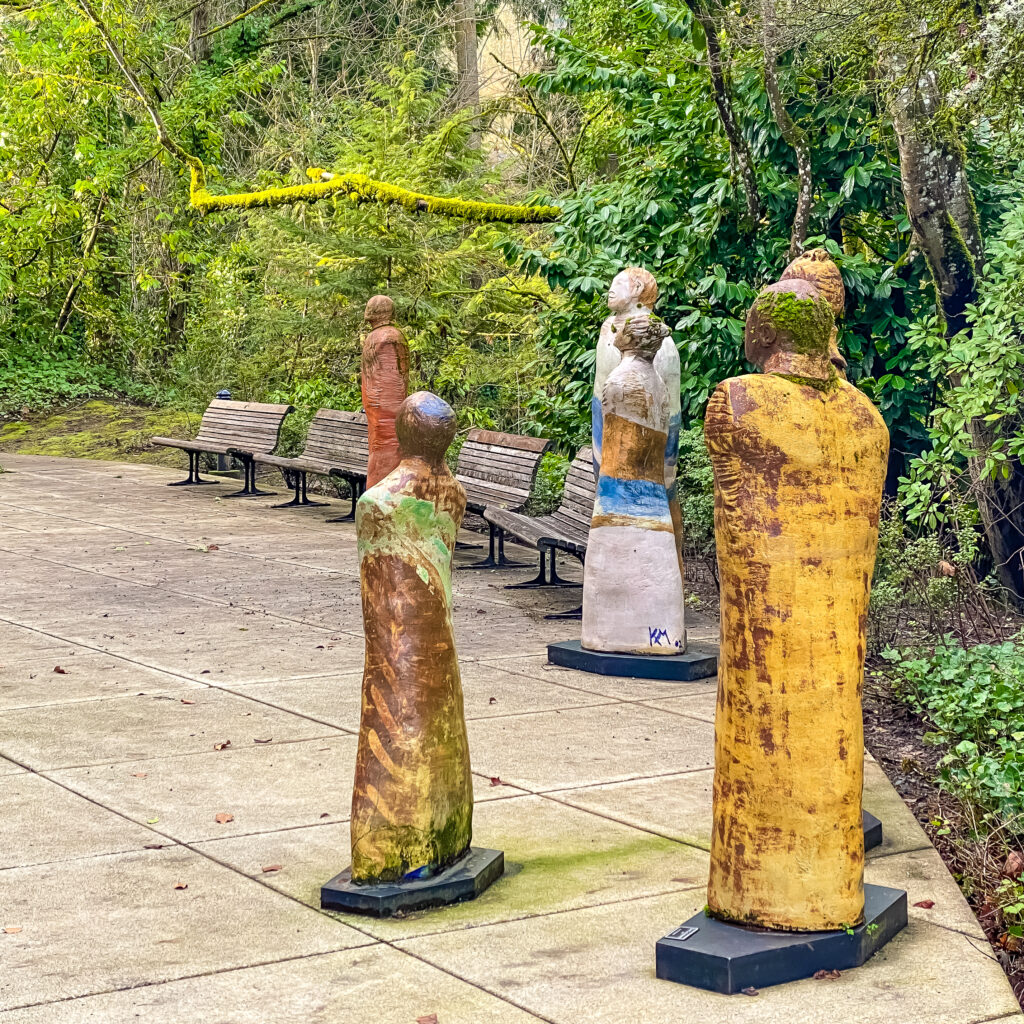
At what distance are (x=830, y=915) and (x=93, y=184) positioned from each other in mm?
18477

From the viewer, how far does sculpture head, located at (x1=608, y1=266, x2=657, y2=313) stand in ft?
25.4

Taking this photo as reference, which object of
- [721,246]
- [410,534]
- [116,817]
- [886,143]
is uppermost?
[886,143]

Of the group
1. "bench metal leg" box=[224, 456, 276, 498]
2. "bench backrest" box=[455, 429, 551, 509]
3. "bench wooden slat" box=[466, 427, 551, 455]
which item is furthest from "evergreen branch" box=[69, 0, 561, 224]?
"bench backrest" box=[455, 429, 551, 509]

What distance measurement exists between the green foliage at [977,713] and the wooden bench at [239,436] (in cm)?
936

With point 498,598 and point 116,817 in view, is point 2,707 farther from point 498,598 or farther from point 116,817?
point 498,598

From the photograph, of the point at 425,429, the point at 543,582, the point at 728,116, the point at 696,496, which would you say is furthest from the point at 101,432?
the point at 425,429

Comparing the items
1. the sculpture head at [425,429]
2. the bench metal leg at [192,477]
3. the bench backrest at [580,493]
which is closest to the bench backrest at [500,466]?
the bench backrest at [580,493]

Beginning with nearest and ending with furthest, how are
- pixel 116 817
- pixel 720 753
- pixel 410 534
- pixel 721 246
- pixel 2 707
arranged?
pixel 720 753
pixel 410 534
pixel 116 817
pixel 2 707
pixel 721 246

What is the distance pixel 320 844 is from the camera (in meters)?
5.00

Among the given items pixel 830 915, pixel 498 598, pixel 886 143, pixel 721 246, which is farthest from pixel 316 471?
pixel 830 915

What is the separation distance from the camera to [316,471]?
13.8 metres

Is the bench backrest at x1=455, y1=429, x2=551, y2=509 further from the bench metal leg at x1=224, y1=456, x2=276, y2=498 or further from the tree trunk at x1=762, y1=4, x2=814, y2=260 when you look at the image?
the bench metal leg at x1=224, y1=456, x2=276, y2=498

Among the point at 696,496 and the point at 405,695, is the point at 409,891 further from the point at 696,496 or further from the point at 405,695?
the point at 696,496

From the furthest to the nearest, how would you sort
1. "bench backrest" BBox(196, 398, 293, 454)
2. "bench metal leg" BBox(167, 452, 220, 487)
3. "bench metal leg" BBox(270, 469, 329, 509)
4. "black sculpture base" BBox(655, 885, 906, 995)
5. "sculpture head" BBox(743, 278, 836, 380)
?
1. "bench metal leg" BBox(167, 452, 220, 487)
2. "bench backrest" BBox(196, 398, 293, 454)
3. "bench metal leg" BBox(270, 469, 329, 509)
4. "sculpture head" BBox(743, 278, 836, 380)
5. "black sculpture base" BBox(655, 885, 906, 995)
